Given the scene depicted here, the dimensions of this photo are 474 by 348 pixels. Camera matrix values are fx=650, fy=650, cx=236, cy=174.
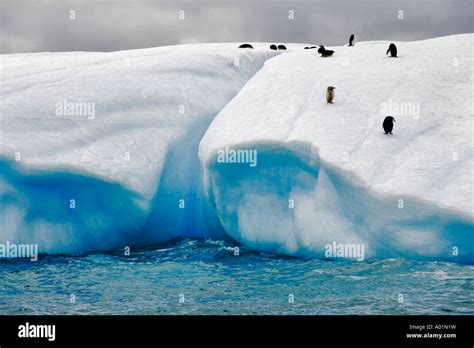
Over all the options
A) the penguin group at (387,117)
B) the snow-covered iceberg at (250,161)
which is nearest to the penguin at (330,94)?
the penguin group at (387,117)

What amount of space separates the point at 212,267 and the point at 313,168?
1887 mm

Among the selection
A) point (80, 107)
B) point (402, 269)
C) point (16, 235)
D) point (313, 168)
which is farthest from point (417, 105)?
point (16, 235)

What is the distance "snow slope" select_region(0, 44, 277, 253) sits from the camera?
890 centimetres

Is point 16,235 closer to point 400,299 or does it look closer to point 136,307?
point 136,307

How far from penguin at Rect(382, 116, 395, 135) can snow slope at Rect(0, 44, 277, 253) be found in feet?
9.64

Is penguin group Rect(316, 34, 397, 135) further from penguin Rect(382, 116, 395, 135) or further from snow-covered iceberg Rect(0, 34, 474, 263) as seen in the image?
snow-covered iceberg Rect(0, 34, 474, 263)

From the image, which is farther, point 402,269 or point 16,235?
point 16,235

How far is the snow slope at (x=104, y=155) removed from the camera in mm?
8898
